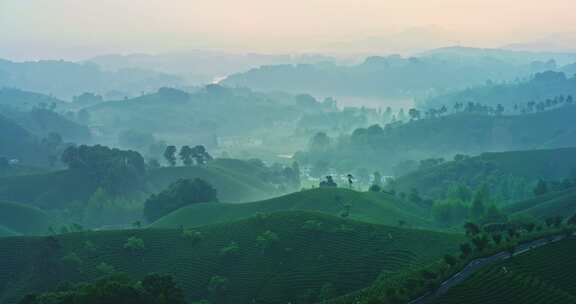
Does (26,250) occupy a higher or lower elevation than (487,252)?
lower

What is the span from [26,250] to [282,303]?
2964 cm

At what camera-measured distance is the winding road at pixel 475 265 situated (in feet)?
112

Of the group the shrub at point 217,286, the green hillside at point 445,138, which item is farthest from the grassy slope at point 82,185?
the shrub at point 217,286

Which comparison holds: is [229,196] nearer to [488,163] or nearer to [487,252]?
[488,163]

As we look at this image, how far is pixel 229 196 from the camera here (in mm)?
112062

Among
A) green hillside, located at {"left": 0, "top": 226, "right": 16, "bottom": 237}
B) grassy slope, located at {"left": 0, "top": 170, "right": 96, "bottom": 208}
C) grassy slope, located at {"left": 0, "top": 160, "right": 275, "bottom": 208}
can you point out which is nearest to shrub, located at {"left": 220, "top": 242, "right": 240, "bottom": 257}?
green hillside, located at {"left": 0, "top": 226, "right": 16, "bottom": 237}

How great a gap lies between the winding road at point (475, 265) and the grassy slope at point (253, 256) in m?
11.1

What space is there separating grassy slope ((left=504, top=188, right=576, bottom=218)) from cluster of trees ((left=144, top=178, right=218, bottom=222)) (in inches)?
1826

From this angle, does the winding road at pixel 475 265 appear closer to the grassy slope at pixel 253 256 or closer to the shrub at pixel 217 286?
the grassy slope at pixel 253 256

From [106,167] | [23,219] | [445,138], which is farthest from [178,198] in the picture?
[445,138]

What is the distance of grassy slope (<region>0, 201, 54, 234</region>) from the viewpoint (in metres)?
84.2

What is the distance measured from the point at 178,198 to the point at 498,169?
204ft

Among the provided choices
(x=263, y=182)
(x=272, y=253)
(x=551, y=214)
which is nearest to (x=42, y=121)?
(x=263, y=182)

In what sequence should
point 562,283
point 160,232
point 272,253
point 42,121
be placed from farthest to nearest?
point 42,121
point 160,232
point 272,253
point 562,283
